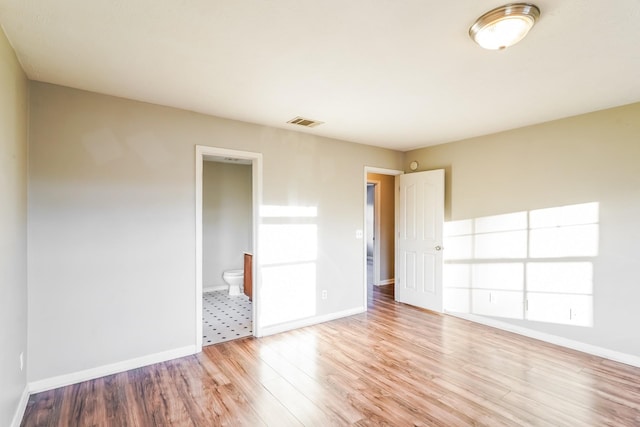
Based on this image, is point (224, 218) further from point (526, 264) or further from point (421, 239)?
point (526, 264)

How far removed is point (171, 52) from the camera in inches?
78.9

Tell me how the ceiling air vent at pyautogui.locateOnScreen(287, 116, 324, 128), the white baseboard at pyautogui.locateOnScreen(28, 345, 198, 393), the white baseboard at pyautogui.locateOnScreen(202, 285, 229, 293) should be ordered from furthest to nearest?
the white baseboard at pyautogui.locateOnScreen(202, 285, 229, 293) → the ceiling air vent at pyautogui.locateOnScreen(287, 116, 324, 128) → the white baseboard at pyautogui.locateOnScreen(28, 345, 198, 393)

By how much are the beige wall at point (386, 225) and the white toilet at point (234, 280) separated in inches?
110

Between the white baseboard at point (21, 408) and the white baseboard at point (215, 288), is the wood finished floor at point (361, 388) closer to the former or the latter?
the white baseboard at point (21, 408)

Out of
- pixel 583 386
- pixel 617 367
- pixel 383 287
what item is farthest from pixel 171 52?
pixel 383 287

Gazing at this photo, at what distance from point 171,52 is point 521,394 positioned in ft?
11.8

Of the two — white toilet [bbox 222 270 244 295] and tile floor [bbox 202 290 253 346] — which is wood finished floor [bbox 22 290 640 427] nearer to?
tile floor [bbox 202 290 253 346]

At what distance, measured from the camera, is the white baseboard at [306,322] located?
3617mm

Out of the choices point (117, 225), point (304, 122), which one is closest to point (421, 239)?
point (304, 122)

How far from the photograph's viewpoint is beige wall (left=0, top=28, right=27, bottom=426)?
174cm

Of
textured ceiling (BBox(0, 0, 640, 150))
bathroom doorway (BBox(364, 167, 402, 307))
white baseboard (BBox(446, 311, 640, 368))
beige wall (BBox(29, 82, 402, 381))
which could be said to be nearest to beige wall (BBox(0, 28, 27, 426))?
beige wall (BBox(29, 82, 402, 381))

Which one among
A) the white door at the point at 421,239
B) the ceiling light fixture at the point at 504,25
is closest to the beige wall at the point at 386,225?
the white door at the point at 421,239

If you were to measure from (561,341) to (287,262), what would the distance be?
3.18 metres

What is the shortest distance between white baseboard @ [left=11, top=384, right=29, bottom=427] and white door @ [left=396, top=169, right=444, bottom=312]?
4.44 meters
